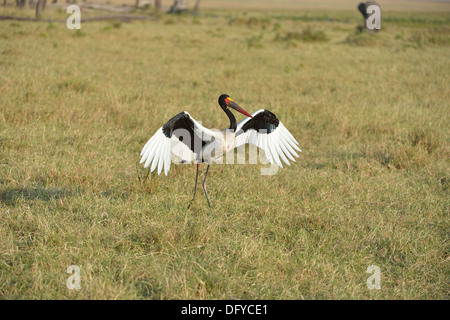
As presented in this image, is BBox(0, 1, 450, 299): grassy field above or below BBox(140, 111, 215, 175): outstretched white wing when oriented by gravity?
below

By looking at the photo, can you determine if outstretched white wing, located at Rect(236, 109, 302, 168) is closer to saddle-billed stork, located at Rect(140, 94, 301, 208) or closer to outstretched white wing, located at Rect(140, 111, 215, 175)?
saddle-billed stork, located at Rect(140, 94, 301, 208)

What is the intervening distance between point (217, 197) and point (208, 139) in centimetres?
89

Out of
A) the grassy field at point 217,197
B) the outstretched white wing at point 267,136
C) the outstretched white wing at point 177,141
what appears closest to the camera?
the grassy field at point 217,197

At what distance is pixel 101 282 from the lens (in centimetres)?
302

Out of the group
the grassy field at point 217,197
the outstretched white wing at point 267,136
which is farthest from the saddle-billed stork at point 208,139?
the grassy field at point 217,197

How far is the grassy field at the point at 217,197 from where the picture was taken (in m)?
3.31

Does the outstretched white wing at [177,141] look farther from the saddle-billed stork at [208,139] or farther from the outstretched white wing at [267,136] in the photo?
the outstretched white wing at [267,136]

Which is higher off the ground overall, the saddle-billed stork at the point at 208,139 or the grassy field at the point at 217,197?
the saddle-billed stork at the point at 208,139

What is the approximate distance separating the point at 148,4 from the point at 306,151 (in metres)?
43.6

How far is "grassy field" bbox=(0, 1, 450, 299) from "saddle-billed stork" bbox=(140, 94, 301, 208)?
0.54 m

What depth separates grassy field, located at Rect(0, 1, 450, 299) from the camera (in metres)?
3.31

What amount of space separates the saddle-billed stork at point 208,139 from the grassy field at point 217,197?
0.54 meters

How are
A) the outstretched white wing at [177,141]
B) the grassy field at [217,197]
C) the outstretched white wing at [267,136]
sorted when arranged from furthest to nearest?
the outstretched white wing at [267,136], the outstretched white wing at [177,141], the grassy field at [217,197]

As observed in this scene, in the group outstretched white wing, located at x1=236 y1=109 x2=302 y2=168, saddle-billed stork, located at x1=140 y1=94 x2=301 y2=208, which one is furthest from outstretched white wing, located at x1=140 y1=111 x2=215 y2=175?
outstretched white wing, located at x1=236 y1=109 x2=302 y2=168
